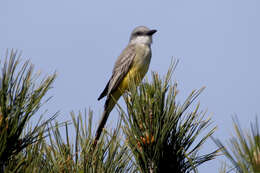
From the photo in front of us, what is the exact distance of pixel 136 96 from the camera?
2.55 meters

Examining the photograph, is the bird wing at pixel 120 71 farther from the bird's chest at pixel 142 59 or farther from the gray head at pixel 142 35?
the gray head at pixel 142 35

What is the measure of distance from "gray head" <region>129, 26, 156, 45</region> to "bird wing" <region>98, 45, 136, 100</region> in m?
0.27

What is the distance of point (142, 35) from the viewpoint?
7180 mm

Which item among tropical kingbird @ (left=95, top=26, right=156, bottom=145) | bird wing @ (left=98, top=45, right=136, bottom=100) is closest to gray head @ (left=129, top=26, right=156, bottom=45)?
tropical kingbird @ (left=95, top=26, right=156, bottom=145)

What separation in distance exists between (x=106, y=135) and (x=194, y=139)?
665 mm

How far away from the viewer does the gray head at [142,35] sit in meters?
6.99

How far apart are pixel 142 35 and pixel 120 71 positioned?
102cm

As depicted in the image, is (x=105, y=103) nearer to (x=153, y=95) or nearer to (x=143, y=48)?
(x=143, y=48)

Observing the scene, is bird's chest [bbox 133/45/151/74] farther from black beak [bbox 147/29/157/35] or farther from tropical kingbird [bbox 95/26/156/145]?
black beak [bbox 147/29/157/35]

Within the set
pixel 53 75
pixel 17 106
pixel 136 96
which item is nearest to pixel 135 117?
pixel 136 96

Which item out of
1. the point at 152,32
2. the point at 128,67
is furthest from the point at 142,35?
the point at 128,67

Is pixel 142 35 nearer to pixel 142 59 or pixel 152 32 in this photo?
pixel 152 32

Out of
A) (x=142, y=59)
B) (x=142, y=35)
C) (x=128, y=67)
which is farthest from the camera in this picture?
(x=142, y=35)

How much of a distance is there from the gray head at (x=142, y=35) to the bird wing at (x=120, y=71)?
271 mm
